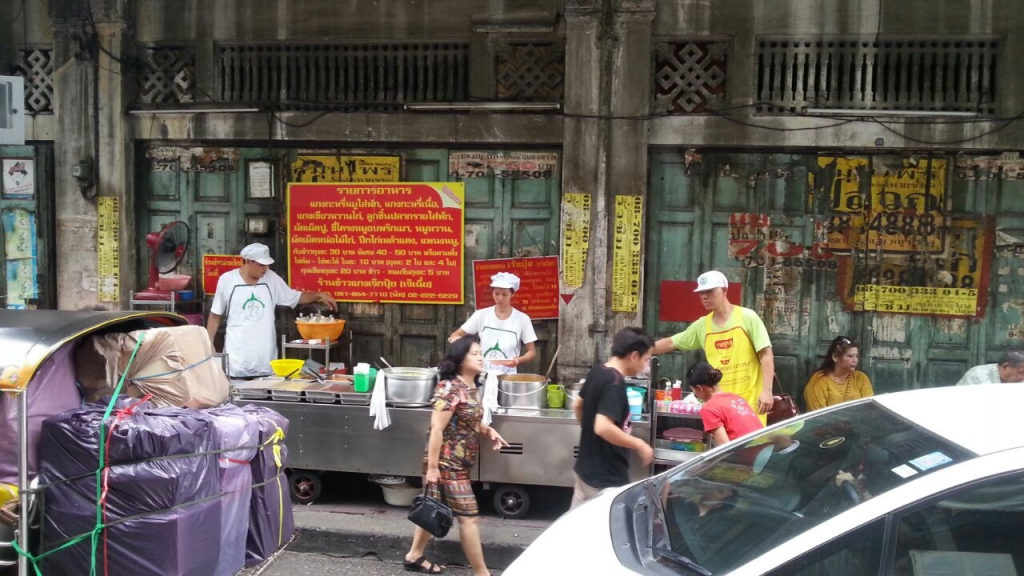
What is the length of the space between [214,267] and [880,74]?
265 inches

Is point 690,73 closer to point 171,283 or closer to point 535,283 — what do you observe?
point 535,283

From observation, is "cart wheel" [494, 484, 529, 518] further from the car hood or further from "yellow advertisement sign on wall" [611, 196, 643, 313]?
the car hood

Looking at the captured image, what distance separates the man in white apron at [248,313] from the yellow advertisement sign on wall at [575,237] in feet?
9.06

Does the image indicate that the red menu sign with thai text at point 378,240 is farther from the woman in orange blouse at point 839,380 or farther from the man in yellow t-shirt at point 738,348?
the woman in orange blouse at point 839,380

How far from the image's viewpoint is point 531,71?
8102 millimetres

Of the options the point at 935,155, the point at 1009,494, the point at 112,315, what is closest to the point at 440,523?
the point at 112,315

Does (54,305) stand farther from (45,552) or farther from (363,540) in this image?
(45,552)

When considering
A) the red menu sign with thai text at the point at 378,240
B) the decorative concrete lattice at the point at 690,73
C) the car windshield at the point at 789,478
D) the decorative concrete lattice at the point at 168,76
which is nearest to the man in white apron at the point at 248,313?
the red menu sign with thai text at the point at 378,240

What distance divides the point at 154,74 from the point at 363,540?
5476 mm

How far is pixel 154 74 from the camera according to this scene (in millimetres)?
8711

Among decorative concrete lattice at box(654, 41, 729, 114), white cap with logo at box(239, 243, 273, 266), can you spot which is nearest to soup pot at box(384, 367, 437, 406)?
white cap with logo at box(239, 243, 273, 266)

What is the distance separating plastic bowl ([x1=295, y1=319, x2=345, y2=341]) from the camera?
7.85 meters

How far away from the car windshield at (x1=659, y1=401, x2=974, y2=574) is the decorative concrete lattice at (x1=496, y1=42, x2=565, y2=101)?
16.7ft

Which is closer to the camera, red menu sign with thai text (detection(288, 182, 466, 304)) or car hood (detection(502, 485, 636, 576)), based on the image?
car hood (detection(502, 485, 636, 576))
